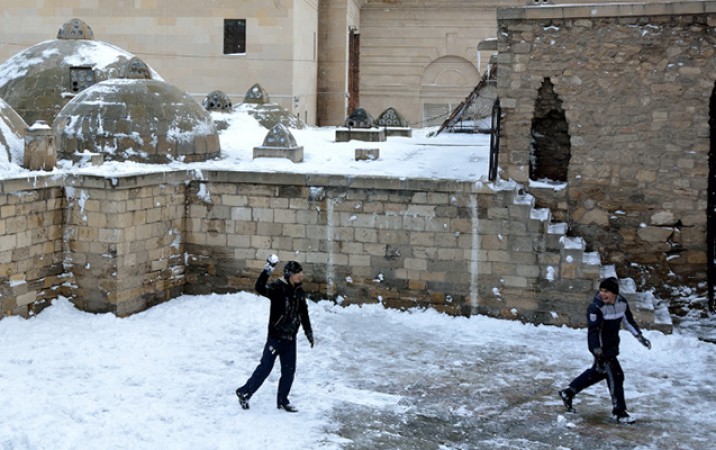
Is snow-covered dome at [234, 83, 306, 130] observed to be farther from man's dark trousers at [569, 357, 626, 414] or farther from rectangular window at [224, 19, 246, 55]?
man's dark trousers at [569, 357, 626, 414]

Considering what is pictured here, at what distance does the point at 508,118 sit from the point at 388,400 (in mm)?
4673

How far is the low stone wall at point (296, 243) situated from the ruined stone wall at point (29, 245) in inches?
0.7

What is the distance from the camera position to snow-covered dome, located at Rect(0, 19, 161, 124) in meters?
16.4

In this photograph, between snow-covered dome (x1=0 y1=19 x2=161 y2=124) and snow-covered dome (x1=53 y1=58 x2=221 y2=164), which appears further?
snow-covered dome (x1=0 y1=19 x2=161 y2=124)

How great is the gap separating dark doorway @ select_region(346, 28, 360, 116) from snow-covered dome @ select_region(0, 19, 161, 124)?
50.7ft

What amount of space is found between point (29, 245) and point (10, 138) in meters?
1.74

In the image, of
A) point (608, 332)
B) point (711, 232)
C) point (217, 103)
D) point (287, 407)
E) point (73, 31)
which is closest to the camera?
point (608, 332)

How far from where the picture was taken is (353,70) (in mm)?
33312

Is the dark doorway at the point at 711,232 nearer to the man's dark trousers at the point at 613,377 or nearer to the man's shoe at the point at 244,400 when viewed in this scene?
the man's dark trousers at the point at 613,377

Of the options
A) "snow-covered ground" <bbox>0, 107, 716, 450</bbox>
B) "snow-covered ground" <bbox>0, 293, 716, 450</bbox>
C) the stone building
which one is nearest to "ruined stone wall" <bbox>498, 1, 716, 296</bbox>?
"snow-covered ground" <bbox>0, 107, 716, 450</bbox>

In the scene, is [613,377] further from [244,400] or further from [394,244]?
[394,244]

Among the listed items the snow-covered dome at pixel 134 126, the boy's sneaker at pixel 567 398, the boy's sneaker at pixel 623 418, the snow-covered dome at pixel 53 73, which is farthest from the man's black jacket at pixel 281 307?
the snow-covered dome at pixel 53 73

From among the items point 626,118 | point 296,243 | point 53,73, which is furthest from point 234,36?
point 626,118

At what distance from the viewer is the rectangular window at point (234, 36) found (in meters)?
25.9
